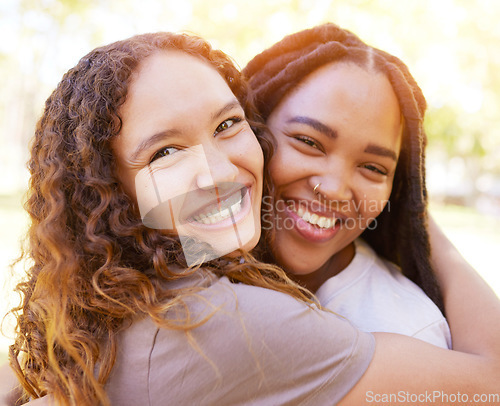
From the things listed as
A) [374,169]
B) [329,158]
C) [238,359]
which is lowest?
[238,359]

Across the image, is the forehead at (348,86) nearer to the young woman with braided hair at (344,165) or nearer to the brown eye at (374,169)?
the young woman with braided hair at (344,165)

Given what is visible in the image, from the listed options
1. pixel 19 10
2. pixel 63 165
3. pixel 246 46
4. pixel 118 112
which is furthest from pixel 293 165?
pixel 19 10

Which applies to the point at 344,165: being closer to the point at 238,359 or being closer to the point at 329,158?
the point at 329,158

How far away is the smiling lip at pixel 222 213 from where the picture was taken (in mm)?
1806

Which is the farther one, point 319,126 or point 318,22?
point 318,22

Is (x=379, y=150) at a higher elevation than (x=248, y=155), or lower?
lower

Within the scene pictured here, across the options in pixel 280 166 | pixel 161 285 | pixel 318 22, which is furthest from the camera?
pixel 318 22

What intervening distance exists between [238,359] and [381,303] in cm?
97

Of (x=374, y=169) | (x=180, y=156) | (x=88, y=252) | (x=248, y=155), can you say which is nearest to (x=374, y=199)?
(x=374, y=169)

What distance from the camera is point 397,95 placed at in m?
2.37

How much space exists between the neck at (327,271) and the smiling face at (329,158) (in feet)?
0.26

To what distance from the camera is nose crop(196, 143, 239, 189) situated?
1.75 metres

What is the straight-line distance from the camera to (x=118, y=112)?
1.74 m

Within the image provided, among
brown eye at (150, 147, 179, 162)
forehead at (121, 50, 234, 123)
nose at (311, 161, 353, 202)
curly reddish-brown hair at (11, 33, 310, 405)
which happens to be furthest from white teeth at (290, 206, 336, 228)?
brown eye at (150, 147, 179, 162)
